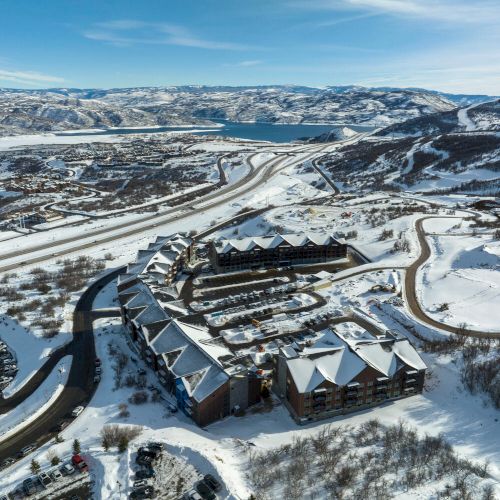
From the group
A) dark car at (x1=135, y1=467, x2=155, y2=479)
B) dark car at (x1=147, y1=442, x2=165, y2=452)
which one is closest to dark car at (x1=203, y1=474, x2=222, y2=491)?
dark car at (x1=135, y1=467, x2=155, y2=479)

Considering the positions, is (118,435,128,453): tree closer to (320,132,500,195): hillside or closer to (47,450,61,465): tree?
(47,450,61,465): tree

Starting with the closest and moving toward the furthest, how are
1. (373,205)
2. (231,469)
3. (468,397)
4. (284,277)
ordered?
(231,469) < (468,397) < (284,277) < (373,205)

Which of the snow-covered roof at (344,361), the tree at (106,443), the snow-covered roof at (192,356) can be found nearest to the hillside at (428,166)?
the snow-covered roof at (344,361)

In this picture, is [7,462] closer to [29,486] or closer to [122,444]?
[29,486]

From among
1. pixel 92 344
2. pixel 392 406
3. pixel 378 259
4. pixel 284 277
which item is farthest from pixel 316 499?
pixel 378 259

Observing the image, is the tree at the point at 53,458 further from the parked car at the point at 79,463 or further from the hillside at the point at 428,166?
the hillside at the point at 428,166

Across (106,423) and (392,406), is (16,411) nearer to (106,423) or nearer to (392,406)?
(106,423)
